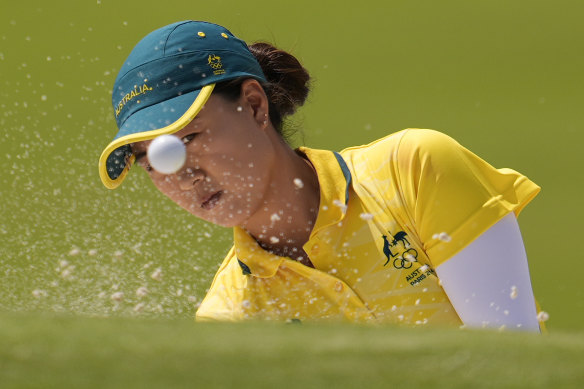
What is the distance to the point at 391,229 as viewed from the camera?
98cm

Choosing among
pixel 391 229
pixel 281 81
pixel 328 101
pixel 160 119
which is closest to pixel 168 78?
pixel 160 119

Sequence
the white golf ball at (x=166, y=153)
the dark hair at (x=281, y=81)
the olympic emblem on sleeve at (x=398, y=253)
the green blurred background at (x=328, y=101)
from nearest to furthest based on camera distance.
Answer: the white golf ball at (x=166, y=153) → the olympic emblem on sleeve at (x=398, y=253) → the dark hair at (x=281, y=81) → the green blurred background at (x=328, y=101)

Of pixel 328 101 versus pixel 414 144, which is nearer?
pixel 414 144

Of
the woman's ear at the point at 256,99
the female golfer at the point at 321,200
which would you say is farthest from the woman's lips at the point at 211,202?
the woman's ear at the point at 256,99

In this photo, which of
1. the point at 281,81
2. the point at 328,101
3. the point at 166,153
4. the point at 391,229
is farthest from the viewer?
the point at 328,101

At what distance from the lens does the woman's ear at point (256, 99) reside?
989mm

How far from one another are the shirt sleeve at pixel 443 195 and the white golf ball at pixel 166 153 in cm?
25

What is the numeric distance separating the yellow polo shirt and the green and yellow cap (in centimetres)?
17

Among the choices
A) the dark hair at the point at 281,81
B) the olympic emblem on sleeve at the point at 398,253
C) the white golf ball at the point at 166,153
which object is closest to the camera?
the white golf ball at the point at 166,153

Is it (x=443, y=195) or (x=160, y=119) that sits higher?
(x=160, y=119)

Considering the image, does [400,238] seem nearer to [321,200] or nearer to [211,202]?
[321,200]

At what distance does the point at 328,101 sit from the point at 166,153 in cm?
83

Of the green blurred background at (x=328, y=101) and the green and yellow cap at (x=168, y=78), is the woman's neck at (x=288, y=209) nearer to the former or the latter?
the green and yellow cap at (x=168, y=78)

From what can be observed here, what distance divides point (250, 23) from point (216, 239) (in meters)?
0.43
